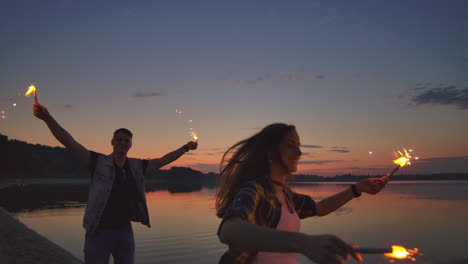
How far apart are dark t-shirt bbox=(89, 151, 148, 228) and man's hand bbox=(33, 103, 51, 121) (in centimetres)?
97

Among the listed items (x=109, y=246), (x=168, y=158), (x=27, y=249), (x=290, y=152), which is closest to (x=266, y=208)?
(x=290, y=152)

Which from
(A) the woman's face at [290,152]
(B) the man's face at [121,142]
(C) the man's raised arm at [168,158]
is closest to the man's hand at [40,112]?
(B) the man's face at [121,142]

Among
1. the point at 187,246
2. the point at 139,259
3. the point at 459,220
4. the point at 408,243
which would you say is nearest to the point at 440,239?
the point at 408,243

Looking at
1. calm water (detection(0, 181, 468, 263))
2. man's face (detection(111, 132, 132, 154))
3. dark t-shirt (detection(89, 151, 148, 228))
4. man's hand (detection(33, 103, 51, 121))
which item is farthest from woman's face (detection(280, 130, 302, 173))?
calm water (detection(0, 181, 468, 263))

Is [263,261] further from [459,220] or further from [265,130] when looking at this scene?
[459,220]

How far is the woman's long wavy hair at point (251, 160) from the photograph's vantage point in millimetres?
2621

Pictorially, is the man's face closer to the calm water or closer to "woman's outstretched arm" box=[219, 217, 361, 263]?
"woman's outstretched arm" box=[219, 217, 361, 263]

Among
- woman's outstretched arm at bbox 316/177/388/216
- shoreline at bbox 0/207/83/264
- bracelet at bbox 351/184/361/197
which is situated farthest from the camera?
shoreline at bbox 0/207/83/264

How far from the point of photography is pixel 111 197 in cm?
568

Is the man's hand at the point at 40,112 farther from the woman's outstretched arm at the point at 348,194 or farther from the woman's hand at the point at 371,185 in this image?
the woman's hand at the point at 371,185

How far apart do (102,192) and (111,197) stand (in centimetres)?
15

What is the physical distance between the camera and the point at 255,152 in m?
2.70

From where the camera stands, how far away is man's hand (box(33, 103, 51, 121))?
190 inches

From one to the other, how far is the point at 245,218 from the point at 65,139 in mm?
4115
